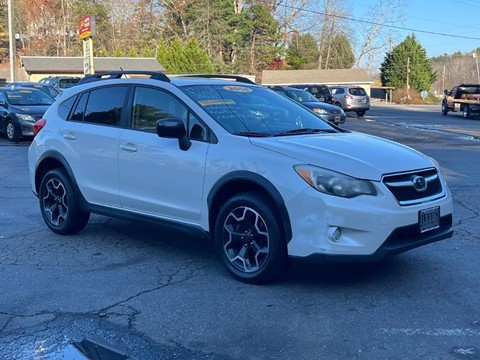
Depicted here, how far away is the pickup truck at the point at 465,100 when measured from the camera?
3262 cm

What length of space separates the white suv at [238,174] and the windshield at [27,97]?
12.2 metres

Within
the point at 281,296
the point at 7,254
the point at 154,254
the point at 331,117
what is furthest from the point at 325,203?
the point at 331,117

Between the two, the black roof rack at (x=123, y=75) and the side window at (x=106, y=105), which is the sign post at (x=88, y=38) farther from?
the side window at (x=106, y=105)

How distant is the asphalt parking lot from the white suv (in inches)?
15.8

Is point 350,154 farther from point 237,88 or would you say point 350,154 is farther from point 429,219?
point 237,88

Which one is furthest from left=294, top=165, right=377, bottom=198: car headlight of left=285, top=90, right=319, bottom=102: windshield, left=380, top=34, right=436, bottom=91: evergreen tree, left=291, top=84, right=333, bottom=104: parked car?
left=380, top=34, right=436, bottom=91: evergreen tree

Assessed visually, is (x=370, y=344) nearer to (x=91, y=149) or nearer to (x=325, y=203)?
(x=325, y=203)

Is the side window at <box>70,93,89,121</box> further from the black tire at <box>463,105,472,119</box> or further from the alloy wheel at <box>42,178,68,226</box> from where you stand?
the black tire at <box>463,105,472,119</box>

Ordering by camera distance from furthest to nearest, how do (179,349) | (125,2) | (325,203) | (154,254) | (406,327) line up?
Result: (125,2) → (154,254) → (325,203) → (406,327) → (179,349)

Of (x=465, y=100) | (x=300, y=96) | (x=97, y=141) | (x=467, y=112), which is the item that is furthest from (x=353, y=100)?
Answer: (x=97, y=141)

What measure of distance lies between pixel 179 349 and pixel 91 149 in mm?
3074

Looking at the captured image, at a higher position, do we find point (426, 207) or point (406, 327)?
point (426, 207)

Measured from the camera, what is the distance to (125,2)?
2795 inches

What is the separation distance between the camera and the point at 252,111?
5898 millimetres
